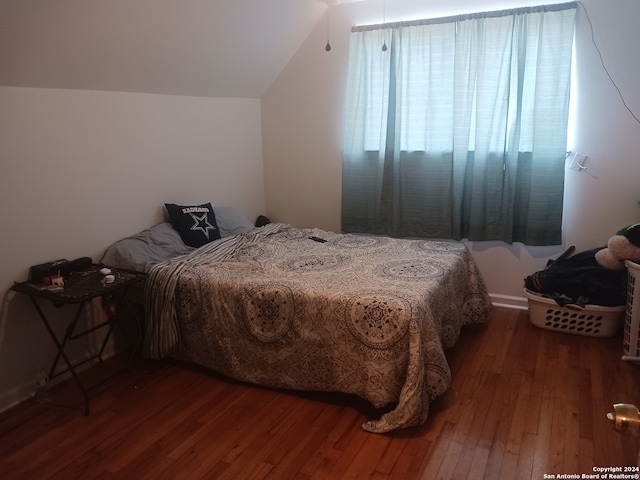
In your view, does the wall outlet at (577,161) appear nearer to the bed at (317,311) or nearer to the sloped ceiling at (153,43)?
the bed at (317,311)

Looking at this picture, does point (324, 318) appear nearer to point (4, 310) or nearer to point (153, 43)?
point (4, 310)

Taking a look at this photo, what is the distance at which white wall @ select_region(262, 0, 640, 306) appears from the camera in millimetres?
3049

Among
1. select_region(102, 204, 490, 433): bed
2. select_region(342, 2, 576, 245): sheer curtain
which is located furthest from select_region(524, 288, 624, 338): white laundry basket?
select_region(342, 2, 576, 245): sheer curtain

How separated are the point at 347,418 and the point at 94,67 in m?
2.30

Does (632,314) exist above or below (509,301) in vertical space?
above

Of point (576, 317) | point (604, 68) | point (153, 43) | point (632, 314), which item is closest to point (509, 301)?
point (576, 317)

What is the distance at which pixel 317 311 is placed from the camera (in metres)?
2.34

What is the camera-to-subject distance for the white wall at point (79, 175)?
2.41 metres

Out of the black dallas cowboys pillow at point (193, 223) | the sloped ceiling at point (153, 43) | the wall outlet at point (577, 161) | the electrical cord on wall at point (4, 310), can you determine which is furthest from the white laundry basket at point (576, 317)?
the electrical cord on wall at point (4, 310)

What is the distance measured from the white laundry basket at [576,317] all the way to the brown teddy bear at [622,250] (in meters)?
0.31

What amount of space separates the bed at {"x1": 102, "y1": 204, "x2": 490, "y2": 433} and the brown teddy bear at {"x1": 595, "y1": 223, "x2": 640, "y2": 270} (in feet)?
2.45

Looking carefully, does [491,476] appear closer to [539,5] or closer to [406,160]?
[406,160]

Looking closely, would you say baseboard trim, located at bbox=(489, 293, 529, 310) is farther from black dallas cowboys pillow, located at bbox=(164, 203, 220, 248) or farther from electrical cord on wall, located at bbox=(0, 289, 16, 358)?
electrical cord on wall, located at bbox=(0, 289, 16, 358)

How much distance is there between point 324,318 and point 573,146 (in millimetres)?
2191
